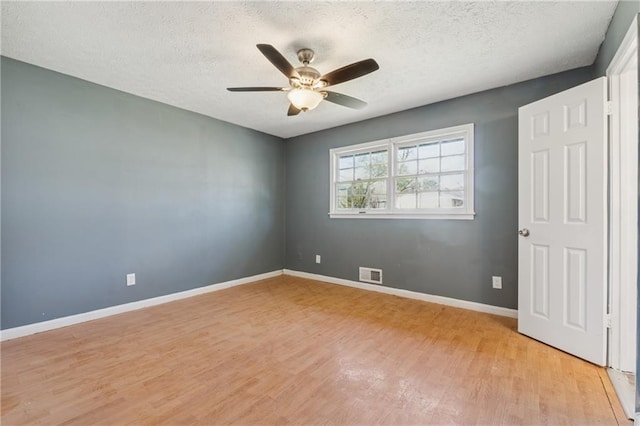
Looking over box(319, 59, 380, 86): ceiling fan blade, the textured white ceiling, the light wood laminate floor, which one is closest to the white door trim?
the light wood laminate floor

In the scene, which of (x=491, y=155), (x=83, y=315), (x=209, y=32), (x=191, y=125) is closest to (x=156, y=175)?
(x=191, y=125)

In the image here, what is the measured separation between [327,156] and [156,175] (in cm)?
242

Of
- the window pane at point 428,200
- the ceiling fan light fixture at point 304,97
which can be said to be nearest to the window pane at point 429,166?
the window pane at point 428,200

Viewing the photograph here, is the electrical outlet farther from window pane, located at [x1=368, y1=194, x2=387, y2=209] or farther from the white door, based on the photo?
window pane, located at [x1=368, y1=194, x2=387, y2=209]

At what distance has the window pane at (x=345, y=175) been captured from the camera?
439 cm

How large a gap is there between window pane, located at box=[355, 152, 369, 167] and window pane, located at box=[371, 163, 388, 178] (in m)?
0.13

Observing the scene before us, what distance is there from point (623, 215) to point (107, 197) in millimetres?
4521

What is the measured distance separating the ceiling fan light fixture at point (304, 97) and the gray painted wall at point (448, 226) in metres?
1.55

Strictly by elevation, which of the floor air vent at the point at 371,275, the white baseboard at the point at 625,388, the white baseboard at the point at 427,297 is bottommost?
the white baseboard at the point at 625,388

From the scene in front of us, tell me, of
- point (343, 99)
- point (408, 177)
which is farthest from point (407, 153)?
point (343, 99)

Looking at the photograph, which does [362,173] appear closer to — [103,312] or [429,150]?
[429,150]

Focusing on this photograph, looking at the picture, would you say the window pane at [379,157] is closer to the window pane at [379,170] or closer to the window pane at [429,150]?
the window pane at [379,170]

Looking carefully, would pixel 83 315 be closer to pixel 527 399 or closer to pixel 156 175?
pixel 156 175

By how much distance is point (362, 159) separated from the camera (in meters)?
4.25
